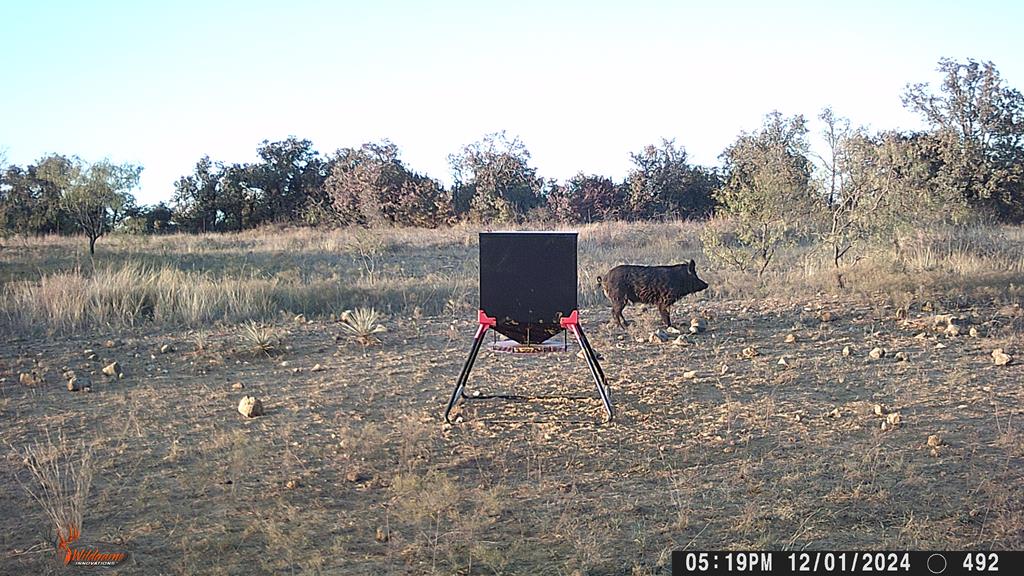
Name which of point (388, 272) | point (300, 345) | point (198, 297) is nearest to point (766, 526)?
point (300, 345)

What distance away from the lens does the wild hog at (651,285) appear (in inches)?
416

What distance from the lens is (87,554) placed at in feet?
13.9

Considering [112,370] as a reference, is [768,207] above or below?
above

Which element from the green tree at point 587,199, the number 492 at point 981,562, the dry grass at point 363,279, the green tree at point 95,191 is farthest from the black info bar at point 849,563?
the green tree at point 587,199

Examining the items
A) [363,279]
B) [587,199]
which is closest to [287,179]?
[587,199]

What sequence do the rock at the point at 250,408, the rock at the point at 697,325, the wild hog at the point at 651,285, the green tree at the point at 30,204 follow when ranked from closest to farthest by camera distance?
the rock at the point at 250,408 → the rock at the point at 697,325 → the wild hog at the point at 651,285 → the green tree at the point at 30,204

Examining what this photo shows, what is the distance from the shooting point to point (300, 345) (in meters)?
10.1

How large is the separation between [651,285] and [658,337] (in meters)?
0.93

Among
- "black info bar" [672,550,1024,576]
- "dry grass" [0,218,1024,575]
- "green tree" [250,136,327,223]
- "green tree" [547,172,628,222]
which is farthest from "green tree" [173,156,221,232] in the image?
"black info bar" [672,550,1024,576]

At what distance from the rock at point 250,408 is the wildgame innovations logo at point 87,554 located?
2.51m

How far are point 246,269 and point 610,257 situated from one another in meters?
8.02

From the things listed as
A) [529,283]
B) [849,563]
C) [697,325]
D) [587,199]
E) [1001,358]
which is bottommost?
[849,563]

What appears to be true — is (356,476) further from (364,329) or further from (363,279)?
(363,279)

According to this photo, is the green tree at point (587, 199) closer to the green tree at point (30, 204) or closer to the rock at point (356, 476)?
the green tree at point (30, 204)
